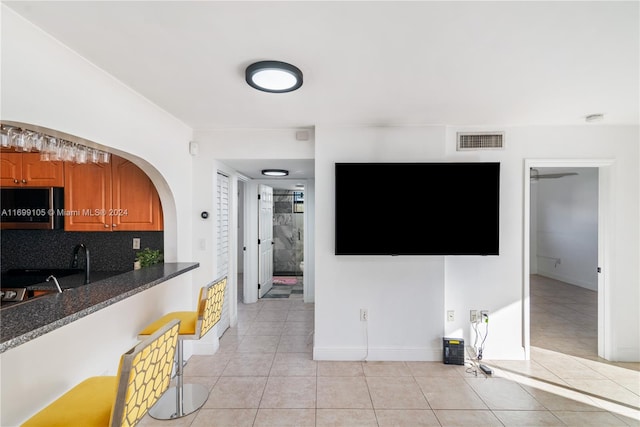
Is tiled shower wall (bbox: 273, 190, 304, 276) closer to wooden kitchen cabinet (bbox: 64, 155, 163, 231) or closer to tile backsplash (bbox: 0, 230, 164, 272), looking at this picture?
tile backsplash (bbox: 0, 230, 164, 272)

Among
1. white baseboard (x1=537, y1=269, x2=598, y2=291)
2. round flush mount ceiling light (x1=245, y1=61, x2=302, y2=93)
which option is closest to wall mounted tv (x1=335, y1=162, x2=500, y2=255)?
round flush mount ceiling light (x1=245, y1=61, x2=302, y2=93)

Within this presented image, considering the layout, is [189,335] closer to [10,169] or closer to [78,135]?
[78,135]

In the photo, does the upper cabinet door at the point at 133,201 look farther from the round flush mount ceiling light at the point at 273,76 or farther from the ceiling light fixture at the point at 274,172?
the round flush mount ceiling light at the point at 273,76

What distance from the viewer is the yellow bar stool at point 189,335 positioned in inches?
88.6

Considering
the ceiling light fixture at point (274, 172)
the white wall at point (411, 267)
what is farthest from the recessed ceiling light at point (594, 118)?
the ceiling light fixture at point (274, 172)

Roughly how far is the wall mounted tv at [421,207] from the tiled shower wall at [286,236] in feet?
14.3

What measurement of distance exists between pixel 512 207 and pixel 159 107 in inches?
141

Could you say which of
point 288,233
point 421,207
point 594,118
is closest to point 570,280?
point 594,118

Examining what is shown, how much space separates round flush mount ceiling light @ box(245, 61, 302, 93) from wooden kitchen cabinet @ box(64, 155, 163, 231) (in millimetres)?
1825

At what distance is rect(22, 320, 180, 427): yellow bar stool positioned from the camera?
3.85 ft

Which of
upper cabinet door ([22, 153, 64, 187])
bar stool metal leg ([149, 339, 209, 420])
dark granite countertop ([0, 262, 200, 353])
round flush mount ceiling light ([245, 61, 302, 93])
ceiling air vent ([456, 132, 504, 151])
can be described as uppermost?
round flush mount ceiling light ([245, 61, 302, 93])

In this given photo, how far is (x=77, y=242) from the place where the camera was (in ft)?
10.7

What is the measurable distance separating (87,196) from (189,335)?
6.22 ft

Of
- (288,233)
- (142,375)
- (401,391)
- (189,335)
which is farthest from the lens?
(288,233)
